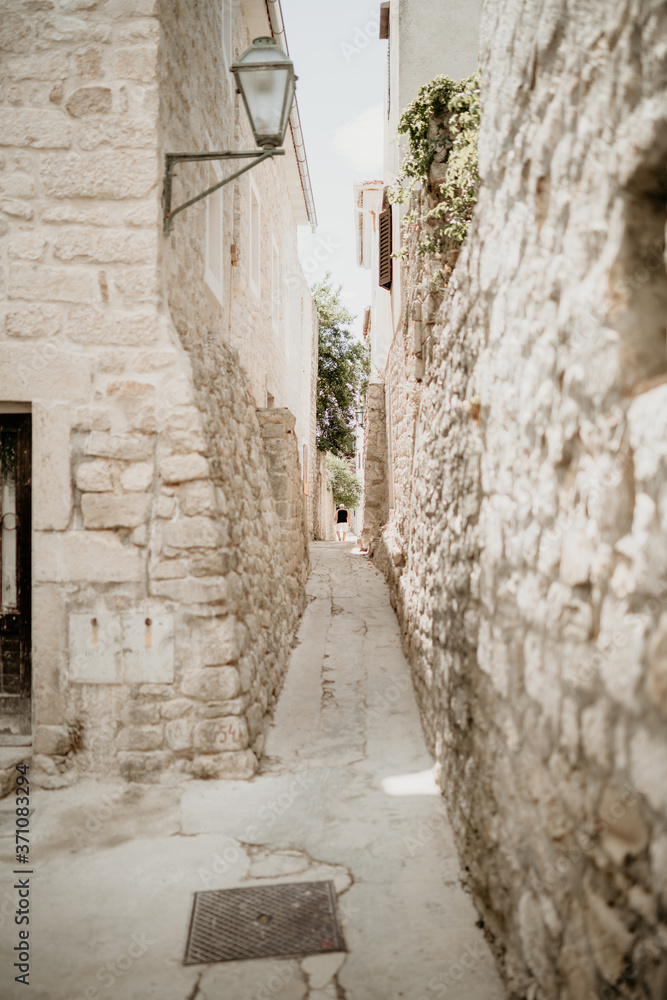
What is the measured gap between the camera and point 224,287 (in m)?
6.07

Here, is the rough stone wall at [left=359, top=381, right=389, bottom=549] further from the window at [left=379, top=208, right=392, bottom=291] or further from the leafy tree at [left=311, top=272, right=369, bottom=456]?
the leafy tree at [left=311, top=272, right=369, bottom=456]

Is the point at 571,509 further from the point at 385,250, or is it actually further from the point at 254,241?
the point at 385,250

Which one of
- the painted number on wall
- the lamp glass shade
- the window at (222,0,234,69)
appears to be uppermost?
the window at (222,0,234,69)

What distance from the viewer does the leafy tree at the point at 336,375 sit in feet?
58.9

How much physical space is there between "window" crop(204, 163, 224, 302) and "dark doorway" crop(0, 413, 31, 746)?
209 centimetres

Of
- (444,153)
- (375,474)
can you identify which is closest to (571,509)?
(444,153)

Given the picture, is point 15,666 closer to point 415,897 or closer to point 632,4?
point 415,897

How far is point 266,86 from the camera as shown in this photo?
4105mm

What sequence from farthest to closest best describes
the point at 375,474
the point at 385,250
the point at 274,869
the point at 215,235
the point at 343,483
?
the point at 343,483 → the point at 375,474 → the point at 385,250 → the point at 215,235 → the point at 274,869

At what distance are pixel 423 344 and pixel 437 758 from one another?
3.45 metres

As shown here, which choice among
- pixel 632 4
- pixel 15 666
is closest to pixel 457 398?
pixel 632 4

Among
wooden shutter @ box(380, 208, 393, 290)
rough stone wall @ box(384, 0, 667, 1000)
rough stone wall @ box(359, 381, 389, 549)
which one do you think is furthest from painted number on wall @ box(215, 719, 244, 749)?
wooden shutter @ box(380, 208, 393, 290)

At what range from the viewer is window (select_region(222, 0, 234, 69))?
6270mm

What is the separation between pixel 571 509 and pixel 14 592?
11.4ft
